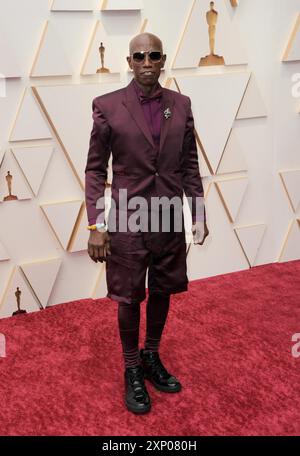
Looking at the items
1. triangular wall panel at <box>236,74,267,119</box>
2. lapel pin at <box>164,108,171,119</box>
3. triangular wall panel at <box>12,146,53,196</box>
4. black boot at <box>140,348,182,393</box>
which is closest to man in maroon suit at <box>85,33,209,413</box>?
lapel pin at <box>164,108,171,119</box>

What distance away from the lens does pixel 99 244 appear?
1.72 meters

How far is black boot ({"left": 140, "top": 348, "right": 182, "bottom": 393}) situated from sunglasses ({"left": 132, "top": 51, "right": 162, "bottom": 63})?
1120 millimetres

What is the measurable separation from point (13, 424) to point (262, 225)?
199cm

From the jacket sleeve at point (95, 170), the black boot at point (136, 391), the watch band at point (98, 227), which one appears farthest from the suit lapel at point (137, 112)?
the black boot at point (136, 391)

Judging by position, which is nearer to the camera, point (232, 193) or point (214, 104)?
point (214, 104)

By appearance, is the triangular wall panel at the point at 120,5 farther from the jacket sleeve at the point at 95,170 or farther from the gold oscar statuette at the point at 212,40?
the jacket sleeve at the point at 95,170

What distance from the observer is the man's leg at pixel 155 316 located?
1.97 meters

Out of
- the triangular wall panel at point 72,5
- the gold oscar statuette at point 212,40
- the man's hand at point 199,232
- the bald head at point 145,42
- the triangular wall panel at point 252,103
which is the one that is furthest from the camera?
the triangular wall panel at point 252,103

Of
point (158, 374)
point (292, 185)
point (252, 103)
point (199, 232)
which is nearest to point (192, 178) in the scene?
point (199, 232)

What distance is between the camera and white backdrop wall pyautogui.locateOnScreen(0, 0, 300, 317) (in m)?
2.47

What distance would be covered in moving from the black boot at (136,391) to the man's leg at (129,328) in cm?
3

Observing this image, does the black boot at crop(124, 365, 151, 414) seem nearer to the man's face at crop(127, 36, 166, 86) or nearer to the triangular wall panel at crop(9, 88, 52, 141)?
the man's face at crop(127, 36, 166, 86)

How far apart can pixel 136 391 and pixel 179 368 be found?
0.32 metres

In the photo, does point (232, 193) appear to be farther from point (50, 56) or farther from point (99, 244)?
point (99, 244)
